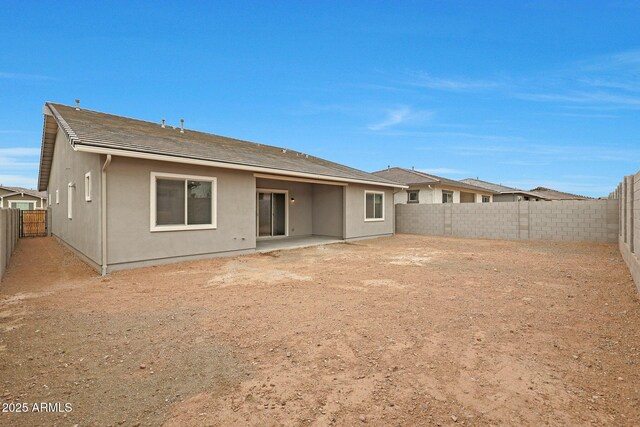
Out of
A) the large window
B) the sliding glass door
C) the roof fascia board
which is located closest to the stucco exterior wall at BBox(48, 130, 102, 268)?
the roof fascia board

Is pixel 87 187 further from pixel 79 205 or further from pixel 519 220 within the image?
pixel 519 220

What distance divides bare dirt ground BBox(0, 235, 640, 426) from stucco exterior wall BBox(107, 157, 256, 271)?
1.26 m

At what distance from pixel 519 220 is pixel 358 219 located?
22.8 feet

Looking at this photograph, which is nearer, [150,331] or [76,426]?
[76,426]

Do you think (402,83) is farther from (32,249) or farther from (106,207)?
(32,249)

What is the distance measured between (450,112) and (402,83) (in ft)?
17.9

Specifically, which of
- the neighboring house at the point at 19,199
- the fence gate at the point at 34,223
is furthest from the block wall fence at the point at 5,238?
the neighboring house at the point at 19,199

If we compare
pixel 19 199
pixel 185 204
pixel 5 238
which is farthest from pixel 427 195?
pixel 19 199

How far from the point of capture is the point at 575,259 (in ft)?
28.3

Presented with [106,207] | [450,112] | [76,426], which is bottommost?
[76,426]

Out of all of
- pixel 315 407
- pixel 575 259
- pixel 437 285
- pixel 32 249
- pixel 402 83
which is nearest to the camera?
pixel 315 407

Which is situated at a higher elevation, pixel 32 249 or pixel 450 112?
pixel 450 112

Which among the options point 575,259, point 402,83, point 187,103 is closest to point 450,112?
point 402,83

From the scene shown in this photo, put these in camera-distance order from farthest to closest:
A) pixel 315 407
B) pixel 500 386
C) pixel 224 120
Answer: pixel 224 120 < pixel 500 386 < pixel 315 407
